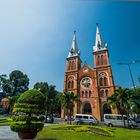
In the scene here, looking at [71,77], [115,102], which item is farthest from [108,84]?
[115,102]

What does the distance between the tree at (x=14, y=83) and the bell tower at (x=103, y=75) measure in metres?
23.1

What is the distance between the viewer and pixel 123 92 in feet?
65.1

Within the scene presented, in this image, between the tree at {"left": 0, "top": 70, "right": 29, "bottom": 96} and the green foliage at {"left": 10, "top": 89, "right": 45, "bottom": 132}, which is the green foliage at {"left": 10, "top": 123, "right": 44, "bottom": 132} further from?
the tree at {"left": 0, "top": 70, "right": 29, "bottom": 96}

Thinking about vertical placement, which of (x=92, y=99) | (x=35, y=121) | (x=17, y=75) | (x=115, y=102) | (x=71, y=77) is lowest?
(x=35, y=121)

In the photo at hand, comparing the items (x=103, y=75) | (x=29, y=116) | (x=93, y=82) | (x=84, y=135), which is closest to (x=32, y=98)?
(x=29, y=116)

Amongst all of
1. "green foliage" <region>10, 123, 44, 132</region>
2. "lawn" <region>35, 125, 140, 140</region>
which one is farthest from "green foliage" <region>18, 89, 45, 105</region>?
"lawn" <region>35, 125, 140, 140</region>

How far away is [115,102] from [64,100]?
762 centimetres

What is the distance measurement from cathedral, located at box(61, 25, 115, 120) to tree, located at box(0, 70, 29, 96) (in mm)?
15580

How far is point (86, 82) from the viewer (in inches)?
1405

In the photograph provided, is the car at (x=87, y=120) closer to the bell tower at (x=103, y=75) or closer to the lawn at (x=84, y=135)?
the bell tower at (x=103, y=75)

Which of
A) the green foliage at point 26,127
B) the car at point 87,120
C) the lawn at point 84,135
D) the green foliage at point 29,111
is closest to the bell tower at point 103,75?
the car at point 87,120

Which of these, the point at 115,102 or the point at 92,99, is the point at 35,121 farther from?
the point at 92,99

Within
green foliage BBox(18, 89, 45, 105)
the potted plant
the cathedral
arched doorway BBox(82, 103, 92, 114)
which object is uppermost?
the cathedral

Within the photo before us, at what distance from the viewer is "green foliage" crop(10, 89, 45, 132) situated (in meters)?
7.94
